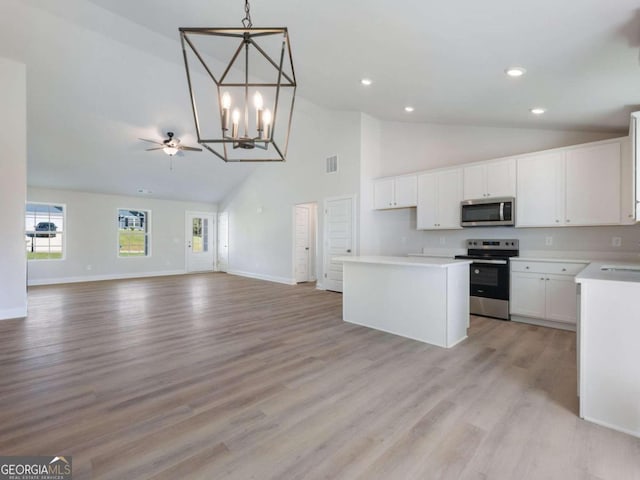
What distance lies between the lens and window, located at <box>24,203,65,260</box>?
25.8ft

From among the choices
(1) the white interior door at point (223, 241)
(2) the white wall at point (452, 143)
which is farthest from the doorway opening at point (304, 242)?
(1) the white interior door at point (223, 241)

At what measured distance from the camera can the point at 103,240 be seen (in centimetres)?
→ 880

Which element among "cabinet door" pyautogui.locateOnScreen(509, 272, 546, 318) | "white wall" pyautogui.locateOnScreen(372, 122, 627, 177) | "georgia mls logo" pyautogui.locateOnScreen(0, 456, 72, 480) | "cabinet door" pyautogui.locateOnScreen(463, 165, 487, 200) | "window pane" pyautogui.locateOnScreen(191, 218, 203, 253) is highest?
"white wall" pyautogui.locateOnScreen(372, 122, 627, 177)

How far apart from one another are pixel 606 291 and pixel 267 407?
2.37 m

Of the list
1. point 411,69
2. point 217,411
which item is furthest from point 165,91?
point 217,411

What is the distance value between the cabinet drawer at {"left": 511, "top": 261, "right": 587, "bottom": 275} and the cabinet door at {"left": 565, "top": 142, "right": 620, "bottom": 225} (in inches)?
A: 21.0

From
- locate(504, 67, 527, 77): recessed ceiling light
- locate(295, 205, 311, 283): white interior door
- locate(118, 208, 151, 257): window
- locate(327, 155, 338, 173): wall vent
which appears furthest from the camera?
locate(118, 208, 151, 257): window

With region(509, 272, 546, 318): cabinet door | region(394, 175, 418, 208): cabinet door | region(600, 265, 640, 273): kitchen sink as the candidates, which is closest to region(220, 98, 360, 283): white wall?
region(394, 175, 418, 208): cabinet door

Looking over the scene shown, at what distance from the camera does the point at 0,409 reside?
2.09 metres

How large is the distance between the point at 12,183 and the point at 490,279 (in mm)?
7050

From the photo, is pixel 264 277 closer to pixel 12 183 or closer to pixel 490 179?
pixel 12 183

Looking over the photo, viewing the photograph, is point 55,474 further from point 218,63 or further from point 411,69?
point 218,63

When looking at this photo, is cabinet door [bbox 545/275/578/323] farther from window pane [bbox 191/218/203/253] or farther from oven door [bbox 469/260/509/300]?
window pane [bbox 191/218/203/253]

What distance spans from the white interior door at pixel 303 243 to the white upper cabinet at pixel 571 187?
16.2 feet
